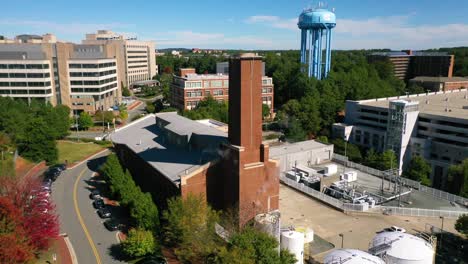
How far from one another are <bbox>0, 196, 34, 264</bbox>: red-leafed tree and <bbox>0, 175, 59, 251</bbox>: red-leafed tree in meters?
0.83

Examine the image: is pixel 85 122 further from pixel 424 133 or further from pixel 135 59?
pixel 135 59

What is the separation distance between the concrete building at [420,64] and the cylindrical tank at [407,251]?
467 feet

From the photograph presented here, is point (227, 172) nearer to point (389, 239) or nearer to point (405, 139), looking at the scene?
point (389, 239)

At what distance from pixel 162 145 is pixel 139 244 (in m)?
19.3

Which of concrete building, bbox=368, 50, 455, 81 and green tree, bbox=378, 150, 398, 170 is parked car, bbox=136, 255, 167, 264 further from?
concrete building, bbox=368, 50, 455, 81

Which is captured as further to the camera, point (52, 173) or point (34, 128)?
point (34, 128)

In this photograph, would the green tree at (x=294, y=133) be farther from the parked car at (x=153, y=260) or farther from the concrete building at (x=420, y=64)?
the concrete building at (x=420, y=64)

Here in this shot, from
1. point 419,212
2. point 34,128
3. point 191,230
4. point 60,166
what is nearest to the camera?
point 191,230

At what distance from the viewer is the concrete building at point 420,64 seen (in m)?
156

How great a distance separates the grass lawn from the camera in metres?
64.8

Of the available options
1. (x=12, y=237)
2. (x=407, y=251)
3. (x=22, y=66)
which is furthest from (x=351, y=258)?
(x=22, y=66)

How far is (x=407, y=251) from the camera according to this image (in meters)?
28.4

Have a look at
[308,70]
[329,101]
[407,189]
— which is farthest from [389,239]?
[308,70]

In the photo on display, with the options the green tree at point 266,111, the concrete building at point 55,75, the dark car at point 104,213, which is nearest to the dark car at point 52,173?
the dark car at point 104,213
